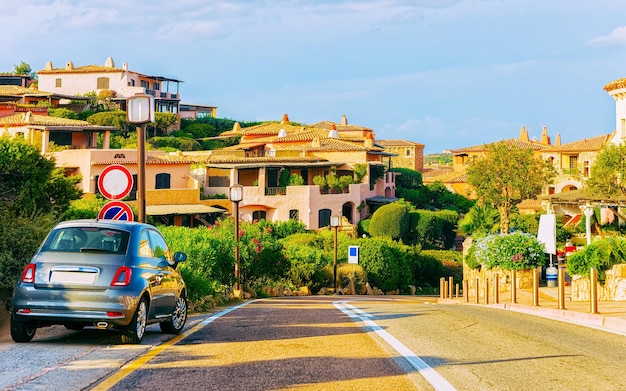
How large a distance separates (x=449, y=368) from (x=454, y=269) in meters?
55.3

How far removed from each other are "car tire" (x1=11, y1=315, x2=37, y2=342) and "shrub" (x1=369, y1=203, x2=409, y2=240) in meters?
62.1

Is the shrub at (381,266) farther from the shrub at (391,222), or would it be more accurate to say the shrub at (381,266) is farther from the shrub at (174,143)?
the shrub at (174,143)

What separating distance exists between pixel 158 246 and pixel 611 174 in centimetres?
3061

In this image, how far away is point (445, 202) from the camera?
94.6 meters

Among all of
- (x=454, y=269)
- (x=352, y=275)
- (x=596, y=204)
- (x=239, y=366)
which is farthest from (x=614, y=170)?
(x=239, y=366)

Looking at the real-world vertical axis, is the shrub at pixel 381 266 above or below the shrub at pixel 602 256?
below

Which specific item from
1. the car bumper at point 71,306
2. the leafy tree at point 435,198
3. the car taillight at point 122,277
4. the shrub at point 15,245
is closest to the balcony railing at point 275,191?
the leafy tree at point 435,198

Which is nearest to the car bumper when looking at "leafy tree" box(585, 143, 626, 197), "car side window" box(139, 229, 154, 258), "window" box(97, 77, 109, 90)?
"car side window" box(139, 229, 154, 258)

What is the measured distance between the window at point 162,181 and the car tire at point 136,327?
61021 mm

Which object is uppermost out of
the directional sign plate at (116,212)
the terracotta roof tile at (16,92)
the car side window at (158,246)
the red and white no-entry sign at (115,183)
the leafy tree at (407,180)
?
the terracotta roof tile at (16,92)

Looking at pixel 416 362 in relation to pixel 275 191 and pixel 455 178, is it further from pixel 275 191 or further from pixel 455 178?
pixel 455 178

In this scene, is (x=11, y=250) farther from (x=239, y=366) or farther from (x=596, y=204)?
(x=596, y=204)

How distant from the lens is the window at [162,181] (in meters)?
71.9

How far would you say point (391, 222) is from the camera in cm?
7319
